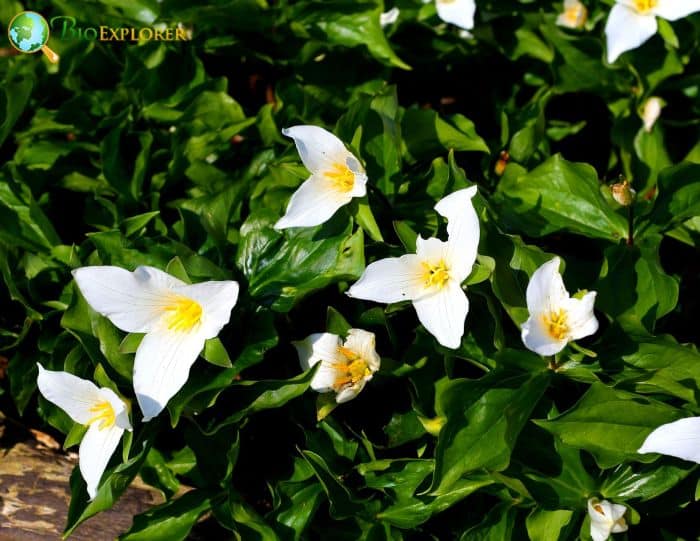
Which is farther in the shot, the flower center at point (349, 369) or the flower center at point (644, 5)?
the flower center at point (644, 5)

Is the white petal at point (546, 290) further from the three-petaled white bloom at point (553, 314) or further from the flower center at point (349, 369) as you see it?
the flower center at point (349, 369)

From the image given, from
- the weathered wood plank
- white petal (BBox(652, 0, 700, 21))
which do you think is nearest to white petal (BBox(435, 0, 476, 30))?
white petal (BBox(652, 0, 700, 21))

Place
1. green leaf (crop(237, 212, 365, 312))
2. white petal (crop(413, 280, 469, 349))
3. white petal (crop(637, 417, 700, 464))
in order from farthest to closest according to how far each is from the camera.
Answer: green leaf (crop(237, 212, 365, 312)), white petal (crop(413, 280, 469, 349)), white petal (crop(637, 417, 700, 464))

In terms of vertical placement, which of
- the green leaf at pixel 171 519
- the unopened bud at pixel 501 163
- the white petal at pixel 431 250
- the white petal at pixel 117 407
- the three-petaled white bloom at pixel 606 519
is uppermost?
the white petal at pixel 431 250

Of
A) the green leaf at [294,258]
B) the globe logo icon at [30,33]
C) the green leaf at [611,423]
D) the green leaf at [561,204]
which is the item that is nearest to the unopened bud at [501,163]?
the green leaf at [561,204]

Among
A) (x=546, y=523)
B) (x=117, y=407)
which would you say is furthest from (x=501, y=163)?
(x=117, y=407)

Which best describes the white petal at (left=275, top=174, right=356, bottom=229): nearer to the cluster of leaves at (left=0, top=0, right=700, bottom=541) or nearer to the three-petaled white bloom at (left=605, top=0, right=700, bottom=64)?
the cluster of leaves at (left=0, top=0, right=700, bottom=541)
